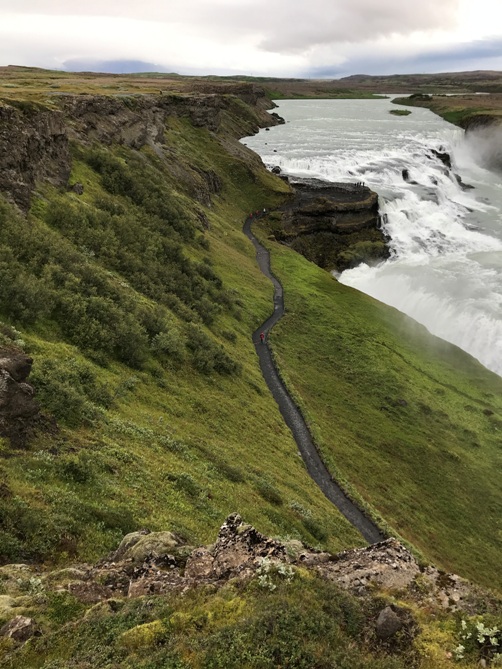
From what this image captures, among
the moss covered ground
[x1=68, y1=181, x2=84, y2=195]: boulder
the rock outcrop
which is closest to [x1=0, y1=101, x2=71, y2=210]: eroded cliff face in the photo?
[x1=68, y1=181, x2=84, y2=195]: boulder

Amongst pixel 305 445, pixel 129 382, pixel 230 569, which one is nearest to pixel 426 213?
pixel 305 445

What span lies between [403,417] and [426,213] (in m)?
73.0

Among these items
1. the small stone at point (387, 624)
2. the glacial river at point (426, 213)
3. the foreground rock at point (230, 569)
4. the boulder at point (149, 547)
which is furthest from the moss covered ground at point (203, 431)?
the glacial river at point (426, 213)

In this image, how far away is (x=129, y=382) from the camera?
28.5m

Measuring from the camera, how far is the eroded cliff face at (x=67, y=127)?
41.2 meters

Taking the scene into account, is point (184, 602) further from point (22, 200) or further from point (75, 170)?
point (75, 170)

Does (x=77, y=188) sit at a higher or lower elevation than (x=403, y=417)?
higher

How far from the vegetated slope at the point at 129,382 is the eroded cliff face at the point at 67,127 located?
38.3 inches

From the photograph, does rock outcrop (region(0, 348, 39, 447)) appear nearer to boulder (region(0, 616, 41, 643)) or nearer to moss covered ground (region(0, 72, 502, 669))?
moss covered ground (region(0, 72, 502, 669))

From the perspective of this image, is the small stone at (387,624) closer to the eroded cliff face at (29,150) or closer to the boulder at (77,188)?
the eroded cliff face at (29,150)

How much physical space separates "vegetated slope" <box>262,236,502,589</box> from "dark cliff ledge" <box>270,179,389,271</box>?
21488 mm

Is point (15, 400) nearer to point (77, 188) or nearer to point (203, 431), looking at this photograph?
point (203, 431)

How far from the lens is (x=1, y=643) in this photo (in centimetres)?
902

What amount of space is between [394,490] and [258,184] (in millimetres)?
84659
